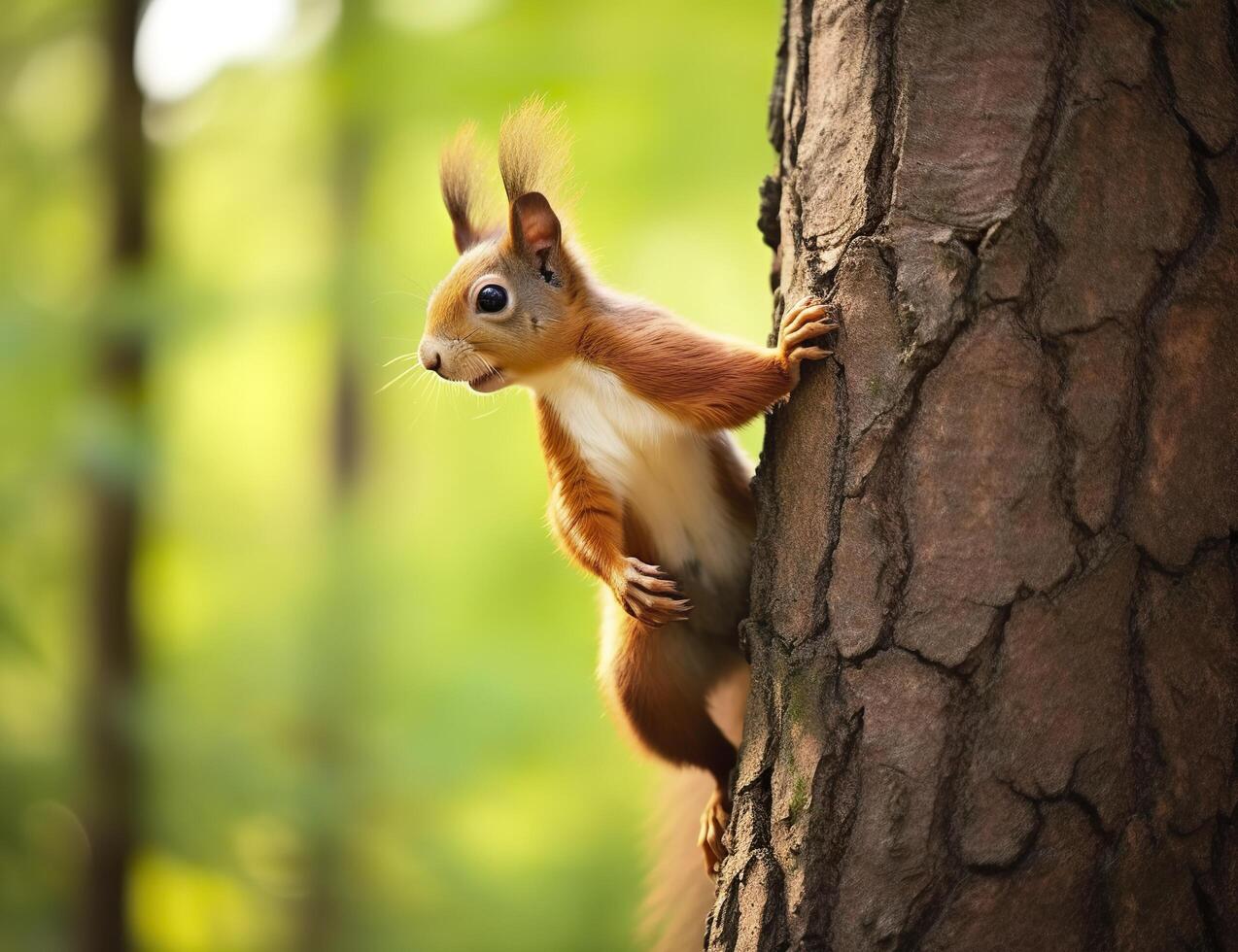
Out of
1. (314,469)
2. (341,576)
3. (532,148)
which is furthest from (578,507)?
(314,469)

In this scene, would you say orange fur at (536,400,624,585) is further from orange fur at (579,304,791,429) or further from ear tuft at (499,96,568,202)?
ear tuft at (499,96,568,202)

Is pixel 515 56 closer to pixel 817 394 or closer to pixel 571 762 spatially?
pixel 817 394

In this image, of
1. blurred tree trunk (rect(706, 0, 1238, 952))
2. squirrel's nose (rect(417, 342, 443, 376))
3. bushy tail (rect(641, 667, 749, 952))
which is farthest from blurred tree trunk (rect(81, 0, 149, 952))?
blurred tree trunk (rect(706, 0, 1238, 952))

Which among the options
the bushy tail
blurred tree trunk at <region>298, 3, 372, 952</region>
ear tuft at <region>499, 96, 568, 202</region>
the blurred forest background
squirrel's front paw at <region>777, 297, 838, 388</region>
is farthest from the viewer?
blurred tree trunk at <region>298, 3, 372, 952</region>

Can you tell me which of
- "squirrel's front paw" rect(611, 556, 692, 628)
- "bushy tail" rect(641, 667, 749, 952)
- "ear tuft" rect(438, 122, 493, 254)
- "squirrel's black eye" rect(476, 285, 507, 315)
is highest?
"ear tuft" rect(438, 122, 493, 254)

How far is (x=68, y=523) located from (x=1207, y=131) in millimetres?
3938

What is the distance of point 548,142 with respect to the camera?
1.55 m

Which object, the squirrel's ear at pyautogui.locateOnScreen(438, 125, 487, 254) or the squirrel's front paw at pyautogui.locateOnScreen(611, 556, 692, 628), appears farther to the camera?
the squirrel's ear at pyautogui.locateOnScreen(438, 125, 487, 254)

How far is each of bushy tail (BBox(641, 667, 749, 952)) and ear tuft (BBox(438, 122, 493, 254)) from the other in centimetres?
84

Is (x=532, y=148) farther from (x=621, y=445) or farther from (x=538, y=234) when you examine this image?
(x=621, y=445)

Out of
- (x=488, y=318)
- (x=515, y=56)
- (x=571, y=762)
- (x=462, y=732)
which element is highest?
(x=515, y=56)

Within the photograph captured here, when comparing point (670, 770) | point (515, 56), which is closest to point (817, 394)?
point (670, 770)

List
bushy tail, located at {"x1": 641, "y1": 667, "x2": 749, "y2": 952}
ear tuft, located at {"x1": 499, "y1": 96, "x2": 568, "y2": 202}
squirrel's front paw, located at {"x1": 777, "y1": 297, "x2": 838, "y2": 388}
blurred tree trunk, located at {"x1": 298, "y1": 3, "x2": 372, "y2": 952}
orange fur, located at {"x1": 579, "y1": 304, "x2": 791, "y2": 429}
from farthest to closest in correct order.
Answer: blurred tree trunk, located at {"x1": 298, "y1": 3, "x2": 372, "y2": 952}
bushy tail, located at {"x1": 641, "y1": 667, "x2": 749, "y2": 952}
ear tuft, located at {"x1": 499, "y1": 96, "x2": 568, "y2": 202}
orange fur, located at {"x1": 579, "y1": 304, "x2": 791, "y2": 429}
squirrel's front paw, located at {"x1": 777, "y1": 297, "x2": 838, "y2": 388}

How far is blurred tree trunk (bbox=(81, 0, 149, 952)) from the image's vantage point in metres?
3.39
